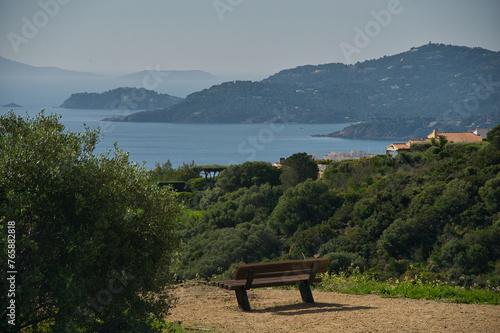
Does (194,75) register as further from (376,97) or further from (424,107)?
(424,107)

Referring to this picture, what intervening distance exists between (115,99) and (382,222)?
277 ft

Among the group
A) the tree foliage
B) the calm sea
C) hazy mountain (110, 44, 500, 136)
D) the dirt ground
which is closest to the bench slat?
the dirt ground

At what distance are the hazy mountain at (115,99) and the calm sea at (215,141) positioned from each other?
6.91 ft

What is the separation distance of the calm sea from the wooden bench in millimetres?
72209

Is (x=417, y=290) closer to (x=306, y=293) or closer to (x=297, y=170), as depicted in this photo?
(x=306, y=293)

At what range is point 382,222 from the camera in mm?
20375

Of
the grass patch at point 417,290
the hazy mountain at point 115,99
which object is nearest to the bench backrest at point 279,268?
the grass patch at point 417,290

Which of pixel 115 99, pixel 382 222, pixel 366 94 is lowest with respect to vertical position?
pixel 382 222

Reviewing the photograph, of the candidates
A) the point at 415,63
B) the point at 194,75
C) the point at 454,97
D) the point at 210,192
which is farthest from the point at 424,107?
the point at 210,192

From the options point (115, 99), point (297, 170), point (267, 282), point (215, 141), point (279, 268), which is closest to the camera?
point (267, 282)

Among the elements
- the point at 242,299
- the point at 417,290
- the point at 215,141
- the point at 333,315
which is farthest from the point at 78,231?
the point at 215,141

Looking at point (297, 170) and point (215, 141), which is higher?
point (215, 141)

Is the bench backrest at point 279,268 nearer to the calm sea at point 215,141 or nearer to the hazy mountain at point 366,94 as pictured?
the calm sea at point 215,141

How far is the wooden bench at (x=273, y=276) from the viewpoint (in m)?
6.94
